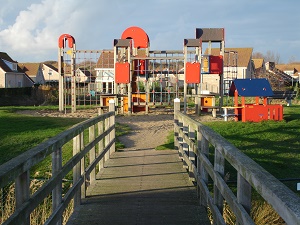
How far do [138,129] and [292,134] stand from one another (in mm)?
4713

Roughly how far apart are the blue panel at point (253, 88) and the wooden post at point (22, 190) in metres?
12.8

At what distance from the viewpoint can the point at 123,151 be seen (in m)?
10.8

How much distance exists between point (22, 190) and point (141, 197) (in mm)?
3167

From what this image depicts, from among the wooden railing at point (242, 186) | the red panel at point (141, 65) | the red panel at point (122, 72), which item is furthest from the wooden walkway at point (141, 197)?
the red panel at point (141, 65)

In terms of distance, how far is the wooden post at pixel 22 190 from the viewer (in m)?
3.31

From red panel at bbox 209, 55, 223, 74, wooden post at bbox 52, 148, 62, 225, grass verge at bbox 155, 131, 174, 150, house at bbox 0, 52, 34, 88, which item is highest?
house at bbox 0, 52, 34, 88

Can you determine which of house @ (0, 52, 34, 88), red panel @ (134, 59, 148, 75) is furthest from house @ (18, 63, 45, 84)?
red panel @ (134, 59, 148, 75)

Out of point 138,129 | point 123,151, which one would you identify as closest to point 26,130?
point 138,129

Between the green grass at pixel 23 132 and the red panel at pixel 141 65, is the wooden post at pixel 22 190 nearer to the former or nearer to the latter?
the green grass at pixel 23 132

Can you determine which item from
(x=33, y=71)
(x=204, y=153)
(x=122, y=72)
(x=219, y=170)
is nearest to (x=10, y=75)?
(x=33, y=71)

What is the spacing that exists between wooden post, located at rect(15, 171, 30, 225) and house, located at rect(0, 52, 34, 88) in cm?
5287

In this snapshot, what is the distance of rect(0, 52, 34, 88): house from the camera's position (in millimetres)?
54281

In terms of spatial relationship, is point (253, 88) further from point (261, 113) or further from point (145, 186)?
point (145, 186)

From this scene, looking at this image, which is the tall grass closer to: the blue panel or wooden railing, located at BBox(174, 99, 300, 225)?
wooden railing, located at BBox(174, 99, 300, 225)
